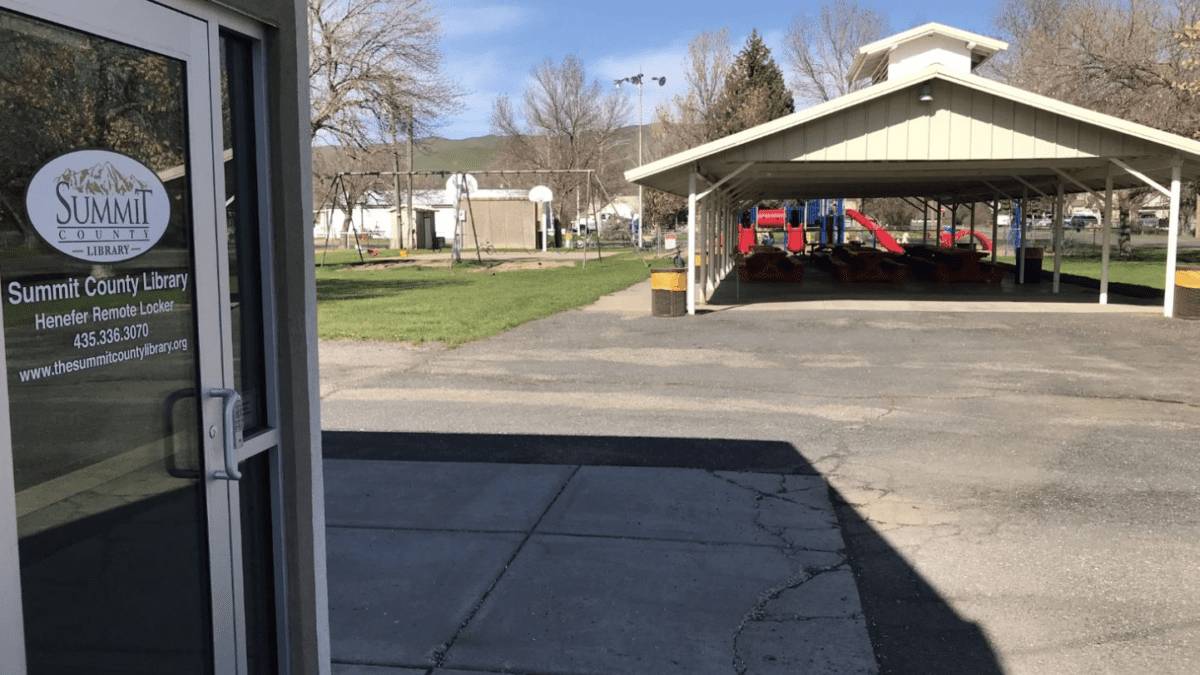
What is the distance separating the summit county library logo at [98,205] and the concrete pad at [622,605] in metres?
2.32

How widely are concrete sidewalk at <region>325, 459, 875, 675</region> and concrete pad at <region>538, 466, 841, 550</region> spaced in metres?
0.02

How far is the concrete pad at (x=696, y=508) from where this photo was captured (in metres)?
5.49

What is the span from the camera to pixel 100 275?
213 cm

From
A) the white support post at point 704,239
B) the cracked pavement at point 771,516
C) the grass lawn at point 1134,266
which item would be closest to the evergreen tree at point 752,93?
the grass lawn at point 1134,266

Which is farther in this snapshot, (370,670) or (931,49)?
(931,49)

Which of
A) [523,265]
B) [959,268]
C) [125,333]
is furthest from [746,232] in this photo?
[125,333]

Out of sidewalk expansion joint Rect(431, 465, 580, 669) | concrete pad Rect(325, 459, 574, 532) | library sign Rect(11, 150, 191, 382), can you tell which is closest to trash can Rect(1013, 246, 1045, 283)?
concrete pad Rect(325, 459, 574, 532)

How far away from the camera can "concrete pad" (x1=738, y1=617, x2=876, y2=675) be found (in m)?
3.90

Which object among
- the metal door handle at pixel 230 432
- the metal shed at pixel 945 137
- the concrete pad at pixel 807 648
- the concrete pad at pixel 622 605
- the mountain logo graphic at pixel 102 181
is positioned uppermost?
the metal shed at pixel 945 137

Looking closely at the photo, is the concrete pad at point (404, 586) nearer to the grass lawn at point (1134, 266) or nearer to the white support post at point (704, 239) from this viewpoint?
the white support post at point (704, 239)

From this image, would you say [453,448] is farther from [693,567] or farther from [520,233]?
[520,233]

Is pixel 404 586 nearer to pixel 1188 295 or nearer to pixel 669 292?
pixel 669 292

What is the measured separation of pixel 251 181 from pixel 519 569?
281 cm

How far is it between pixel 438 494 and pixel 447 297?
15571 millimetres
